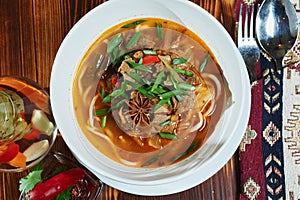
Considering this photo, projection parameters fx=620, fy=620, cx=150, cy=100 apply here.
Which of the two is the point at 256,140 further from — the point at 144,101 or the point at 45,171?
the point at 45,171

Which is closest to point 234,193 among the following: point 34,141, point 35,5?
point 34,141

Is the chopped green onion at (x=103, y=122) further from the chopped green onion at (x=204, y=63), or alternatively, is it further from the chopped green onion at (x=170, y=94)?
the chopped green onion at (x=204, y=63)

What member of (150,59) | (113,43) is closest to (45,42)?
(113,43)

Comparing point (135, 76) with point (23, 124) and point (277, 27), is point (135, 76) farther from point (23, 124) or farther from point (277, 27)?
point (277, 27)

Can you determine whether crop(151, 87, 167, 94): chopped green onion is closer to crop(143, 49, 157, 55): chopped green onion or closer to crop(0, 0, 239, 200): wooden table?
crop(143, 49, 157, 55): chopped green onion

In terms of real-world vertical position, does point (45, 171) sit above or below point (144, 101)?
below

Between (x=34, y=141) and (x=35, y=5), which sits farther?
(x=35, y=5)

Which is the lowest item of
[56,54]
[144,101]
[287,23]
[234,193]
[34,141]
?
[234,193]

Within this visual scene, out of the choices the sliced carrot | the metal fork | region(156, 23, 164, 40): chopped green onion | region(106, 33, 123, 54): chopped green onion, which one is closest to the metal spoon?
the metal fork
